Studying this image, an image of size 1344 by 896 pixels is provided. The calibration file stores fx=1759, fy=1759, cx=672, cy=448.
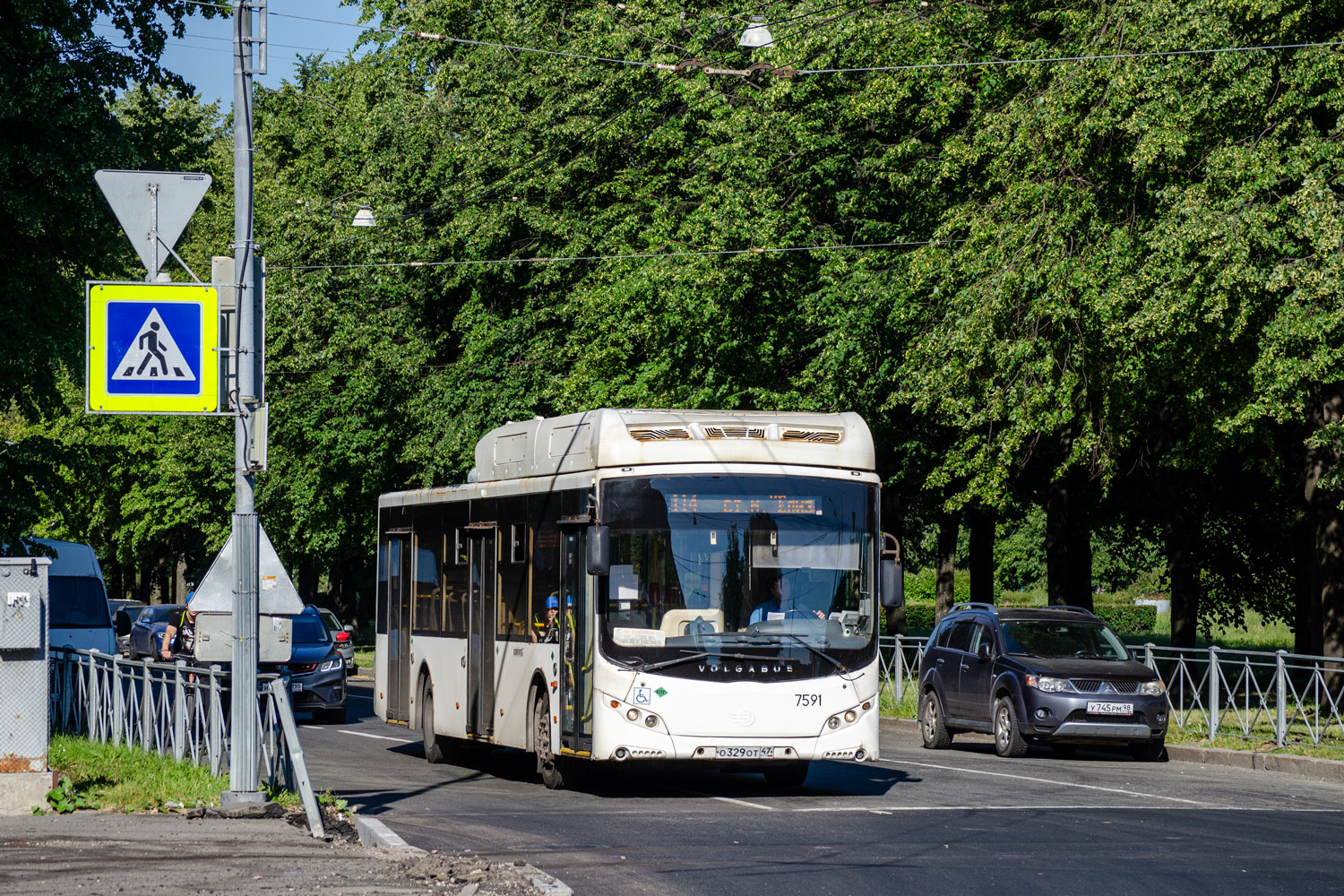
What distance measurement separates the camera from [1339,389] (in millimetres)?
22969

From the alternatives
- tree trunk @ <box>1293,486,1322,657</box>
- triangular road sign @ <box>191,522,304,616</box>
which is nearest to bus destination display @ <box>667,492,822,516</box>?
triangular road sign @ <box>191,522,304,616</box>

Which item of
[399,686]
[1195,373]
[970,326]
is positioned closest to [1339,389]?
[1195,373]

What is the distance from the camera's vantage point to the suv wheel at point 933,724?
72.8 ft

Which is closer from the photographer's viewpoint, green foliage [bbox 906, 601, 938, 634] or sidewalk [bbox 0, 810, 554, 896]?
sidewalk [bbox 0, 810, 554, 896]

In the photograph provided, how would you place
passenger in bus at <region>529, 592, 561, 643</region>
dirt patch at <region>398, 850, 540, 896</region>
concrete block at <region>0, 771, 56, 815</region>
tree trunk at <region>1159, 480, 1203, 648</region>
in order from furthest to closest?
tree trunk at <region>1159, 480, 1203, 648</region>
passenger in bus at <region>529, 592, 561, 643</region>
concrete block at <region>0, 771, 56, 815</region>
dirt patch at <region>398, 850, 540, 896</region>

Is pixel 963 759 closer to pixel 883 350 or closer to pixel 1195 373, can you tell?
pixel 1195 373

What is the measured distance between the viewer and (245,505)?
40.5 feet

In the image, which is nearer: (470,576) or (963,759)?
(470,576)

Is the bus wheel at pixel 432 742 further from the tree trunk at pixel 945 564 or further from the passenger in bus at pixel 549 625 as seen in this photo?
the tree trunk at pixel 945 564

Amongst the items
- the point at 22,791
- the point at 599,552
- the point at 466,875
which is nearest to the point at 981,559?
the point at 599,552

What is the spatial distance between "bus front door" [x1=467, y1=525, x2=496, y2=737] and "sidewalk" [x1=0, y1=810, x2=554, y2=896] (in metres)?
5.83

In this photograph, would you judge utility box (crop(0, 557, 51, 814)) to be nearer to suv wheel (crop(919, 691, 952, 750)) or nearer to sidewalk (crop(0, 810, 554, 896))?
sidewalk (crop(0, 810, 554, 896))

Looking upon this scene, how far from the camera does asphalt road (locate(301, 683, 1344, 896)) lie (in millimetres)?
10164

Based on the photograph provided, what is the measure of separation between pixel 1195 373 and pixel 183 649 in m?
14.4
